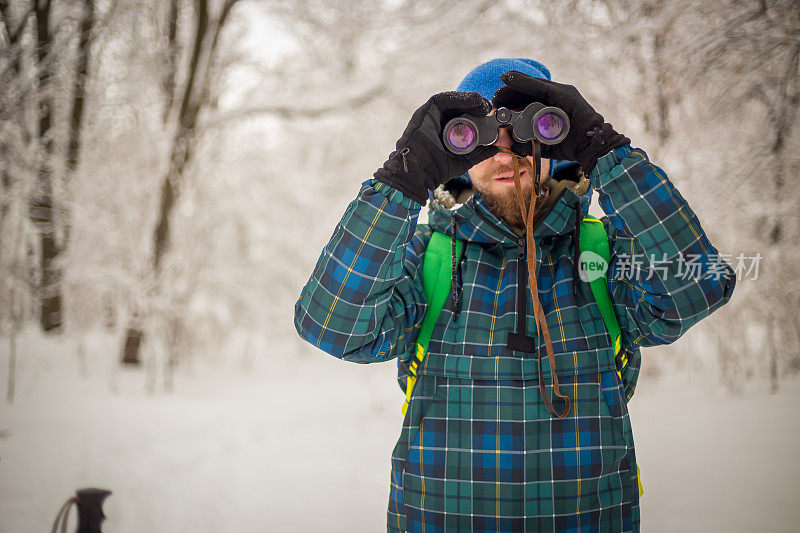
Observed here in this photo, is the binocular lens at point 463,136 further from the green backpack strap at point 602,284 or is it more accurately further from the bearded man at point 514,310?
the green backpack strap at point 602,284

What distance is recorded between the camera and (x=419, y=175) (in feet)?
2.63

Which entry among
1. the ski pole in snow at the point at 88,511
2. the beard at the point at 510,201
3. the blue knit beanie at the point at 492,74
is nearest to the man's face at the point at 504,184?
the beard at the point at 510,201

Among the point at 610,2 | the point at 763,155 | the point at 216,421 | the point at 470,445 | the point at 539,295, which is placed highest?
the point at 610,2

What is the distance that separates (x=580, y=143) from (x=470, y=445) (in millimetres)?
508

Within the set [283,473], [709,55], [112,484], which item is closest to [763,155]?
[709,55]

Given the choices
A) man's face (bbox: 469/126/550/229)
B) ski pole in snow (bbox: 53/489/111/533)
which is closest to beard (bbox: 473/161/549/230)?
man's face (bbox: 469/126/550/229)

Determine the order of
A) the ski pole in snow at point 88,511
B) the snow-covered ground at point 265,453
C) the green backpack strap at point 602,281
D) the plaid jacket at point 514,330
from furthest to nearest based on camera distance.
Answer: the snow-covered ground at point 265,453 → the ski pole in snow at point 88,511 → the green backpack strap at point 602,281 → the plaid jacket at point 514,330

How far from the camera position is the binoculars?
81cm

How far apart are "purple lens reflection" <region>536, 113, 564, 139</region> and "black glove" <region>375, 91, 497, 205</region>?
0.28 ft

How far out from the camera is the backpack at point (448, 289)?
89 centimetres

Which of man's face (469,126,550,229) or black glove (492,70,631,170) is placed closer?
black glove (492,70,631,170)

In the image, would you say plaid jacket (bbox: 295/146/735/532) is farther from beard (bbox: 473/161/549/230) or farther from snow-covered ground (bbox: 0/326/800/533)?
snow-covered ground (bbox: 0/326/800/533)

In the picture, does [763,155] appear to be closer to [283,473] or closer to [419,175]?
[419,175]

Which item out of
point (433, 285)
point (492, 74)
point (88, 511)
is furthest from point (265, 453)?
point (492, 74)
